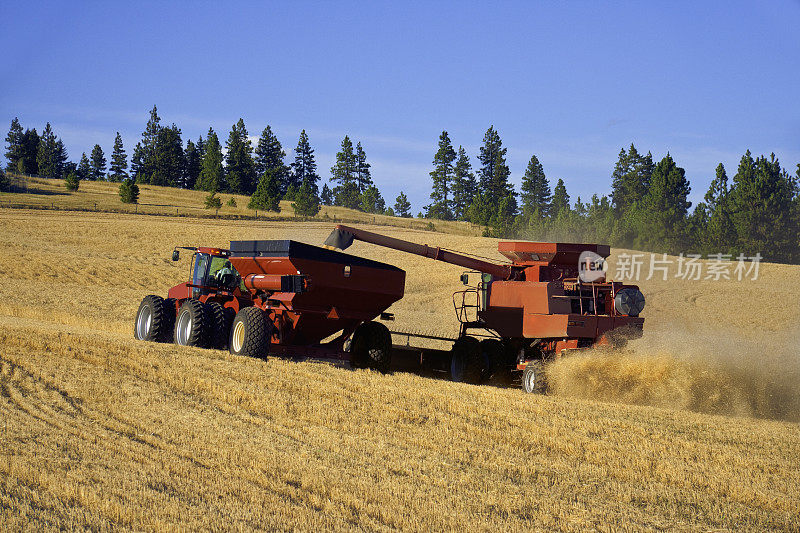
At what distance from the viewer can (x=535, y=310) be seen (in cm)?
1616

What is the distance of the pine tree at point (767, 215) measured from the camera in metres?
64.4

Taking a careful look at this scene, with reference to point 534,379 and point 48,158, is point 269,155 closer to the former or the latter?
point 48,158

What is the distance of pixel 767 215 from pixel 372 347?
57047mm

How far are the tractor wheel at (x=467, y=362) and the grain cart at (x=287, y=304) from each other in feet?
6.60

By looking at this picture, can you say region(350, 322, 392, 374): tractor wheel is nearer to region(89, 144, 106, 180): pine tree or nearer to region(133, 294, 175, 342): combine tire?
region(133, 294, 175, 342): combine tire

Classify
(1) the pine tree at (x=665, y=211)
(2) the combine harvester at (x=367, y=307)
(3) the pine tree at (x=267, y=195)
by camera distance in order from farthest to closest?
(3) the pine tree at (x=267, y=195)
(1) the pine tree at (x=665, y=211)
(2) the combine harvester at (x=367, y=307)

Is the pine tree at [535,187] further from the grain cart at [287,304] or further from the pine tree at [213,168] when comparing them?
the grain cart at [287,304]

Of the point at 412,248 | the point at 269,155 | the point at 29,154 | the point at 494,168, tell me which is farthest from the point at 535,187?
the point at 412,248

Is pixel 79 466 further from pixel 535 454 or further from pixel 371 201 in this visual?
pixel 371 201

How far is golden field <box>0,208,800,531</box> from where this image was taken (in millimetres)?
6480

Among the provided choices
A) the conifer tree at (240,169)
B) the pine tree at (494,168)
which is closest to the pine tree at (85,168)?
the conifer tree at (240,169)

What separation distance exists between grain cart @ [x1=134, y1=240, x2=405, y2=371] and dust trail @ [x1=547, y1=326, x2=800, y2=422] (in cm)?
425

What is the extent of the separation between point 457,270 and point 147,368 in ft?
108

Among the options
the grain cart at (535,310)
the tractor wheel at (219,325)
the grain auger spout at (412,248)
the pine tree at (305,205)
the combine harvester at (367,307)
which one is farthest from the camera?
the pine tree at (305,205)
